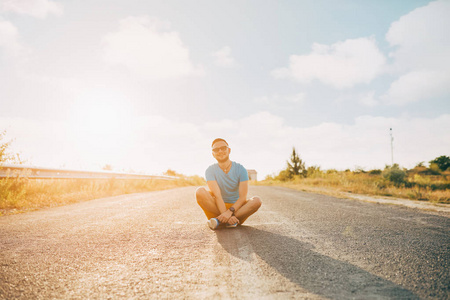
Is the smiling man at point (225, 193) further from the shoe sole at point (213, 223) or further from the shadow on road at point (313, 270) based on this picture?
the shadow on road at point (313, 270)

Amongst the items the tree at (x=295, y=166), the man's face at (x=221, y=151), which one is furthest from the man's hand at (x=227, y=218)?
the tree at (x=295, y=166)

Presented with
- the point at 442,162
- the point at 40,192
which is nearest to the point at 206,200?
the point at 40,192

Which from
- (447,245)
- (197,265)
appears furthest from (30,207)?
(447,245)

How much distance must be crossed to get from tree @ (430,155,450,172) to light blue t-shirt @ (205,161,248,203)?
61.7 meters

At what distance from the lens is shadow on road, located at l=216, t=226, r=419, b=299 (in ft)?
6.70

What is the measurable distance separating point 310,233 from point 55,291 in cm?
324

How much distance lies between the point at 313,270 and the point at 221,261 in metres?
0.88

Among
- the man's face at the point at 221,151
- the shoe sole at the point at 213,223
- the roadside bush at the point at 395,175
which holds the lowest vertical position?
the shoe sole at the point at 213,223

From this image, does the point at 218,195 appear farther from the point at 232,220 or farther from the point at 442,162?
the point at 442,162

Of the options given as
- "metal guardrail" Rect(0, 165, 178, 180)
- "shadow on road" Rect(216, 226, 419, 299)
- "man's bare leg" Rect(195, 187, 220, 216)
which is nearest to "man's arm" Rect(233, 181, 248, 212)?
"man's bare leg" Rect(195, 187, 220, 216)

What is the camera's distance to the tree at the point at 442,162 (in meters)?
52.2

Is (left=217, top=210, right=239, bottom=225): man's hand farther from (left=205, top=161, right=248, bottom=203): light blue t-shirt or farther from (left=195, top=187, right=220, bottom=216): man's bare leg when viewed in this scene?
(left=205, top=161, right=248, bottom=203): light blue t-shirt

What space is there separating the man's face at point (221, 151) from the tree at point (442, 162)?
204 feet

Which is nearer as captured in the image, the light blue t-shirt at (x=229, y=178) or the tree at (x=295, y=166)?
the light blue t-shirt at (x=229, y=178)
